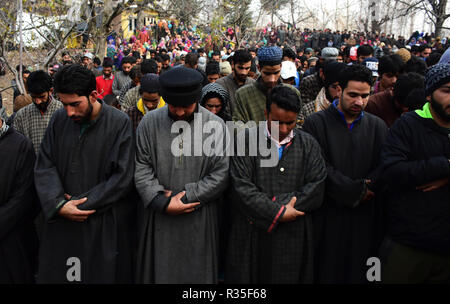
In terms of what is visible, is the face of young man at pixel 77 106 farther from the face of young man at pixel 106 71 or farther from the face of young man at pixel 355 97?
the face of young man at pixel 106 71

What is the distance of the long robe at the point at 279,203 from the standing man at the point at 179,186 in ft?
0.65

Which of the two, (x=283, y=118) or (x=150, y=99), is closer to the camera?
(x=283, y=118)

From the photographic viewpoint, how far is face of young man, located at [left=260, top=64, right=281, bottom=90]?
3852 millimetres

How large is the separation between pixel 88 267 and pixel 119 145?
93cm

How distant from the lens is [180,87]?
271 centimetres

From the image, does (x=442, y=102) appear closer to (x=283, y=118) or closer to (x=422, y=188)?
(x=422, y=188)

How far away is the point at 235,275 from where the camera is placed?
2.89 metres

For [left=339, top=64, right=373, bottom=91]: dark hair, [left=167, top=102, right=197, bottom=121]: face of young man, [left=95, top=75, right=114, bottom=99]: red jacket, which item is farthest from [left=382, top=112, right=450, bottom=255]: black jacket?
[left=95, top=75, right=114, bottom=99]: red jacket

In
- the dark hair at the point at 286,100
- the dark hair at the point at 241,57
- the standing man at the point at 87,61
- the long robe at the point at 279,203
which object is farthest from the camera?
the standing man at the point at 87,61

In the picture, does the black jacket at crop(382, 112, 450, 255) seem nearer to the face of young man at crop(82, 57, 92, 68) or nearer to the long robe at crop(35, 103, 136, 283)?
the long robe at crop(35, 103, 136, 283)

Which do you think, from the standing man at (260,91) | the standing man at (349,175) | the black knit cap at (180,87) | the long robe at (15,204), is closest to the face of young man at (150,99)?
the standing man at (260,91)

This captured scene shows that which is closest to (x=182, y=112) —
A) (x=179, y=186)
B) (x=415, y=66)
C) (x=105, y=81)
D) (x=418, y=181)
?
(x=179, y=186)

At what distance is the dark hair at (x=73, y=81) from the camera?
8.96ft

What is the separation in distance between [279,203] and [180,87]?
1069 mm
